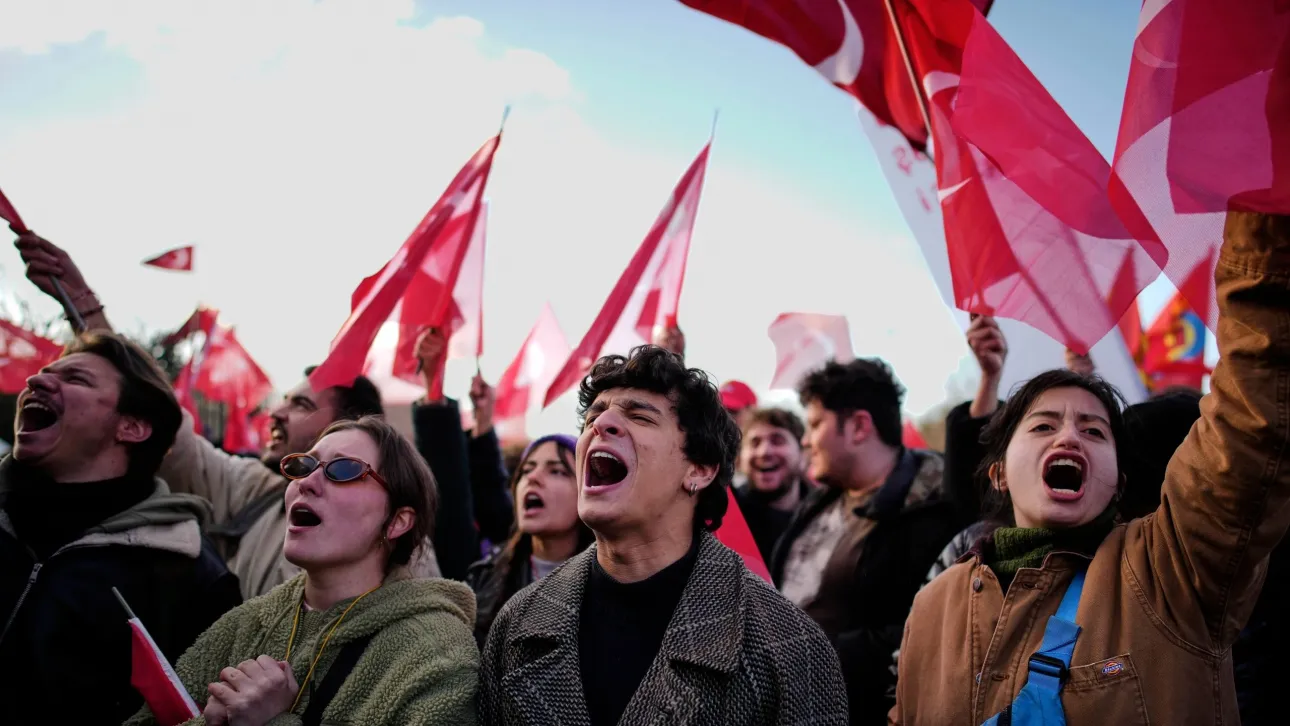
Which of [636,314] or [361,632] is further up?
[636,314]

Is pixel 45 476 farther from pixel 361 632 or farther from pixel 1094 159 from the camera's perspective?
pixel 1094 159

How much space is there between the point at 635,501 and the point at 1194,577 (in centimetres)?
141

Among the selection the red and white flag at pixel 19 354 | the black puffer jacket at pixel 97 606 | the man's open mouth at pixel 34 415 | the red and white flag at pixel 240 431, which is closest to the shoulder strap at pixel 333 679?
the black puffer jacket at pixel 97 606

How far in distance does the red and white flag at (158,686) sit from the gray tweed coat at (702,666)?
0.79 metres

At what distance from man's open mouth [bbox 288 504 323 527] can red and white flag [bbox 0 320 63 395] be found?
8.73 feet

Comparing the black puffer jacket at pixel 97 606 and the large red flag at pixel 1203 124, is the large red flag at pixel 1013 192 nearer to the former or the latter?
the large red flag at pixel 1203 124

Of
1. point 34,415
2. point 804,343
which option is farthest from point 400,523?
point 804,343

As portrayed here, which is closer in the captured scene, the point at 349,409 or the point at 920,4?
the point at 920,4

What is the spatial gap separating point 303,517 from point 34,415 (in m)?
1.27

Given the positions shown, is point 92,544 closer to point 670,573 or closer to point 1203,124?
point 670,573

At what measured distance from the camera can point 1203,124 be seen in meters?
2.27

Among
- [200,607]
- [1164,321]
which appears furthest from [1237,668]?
[1164,321]

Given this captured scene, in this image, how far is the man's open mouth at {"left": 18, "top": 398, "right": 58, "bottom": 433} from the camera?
11.1 feet

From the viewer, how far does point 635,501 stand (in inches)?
107
